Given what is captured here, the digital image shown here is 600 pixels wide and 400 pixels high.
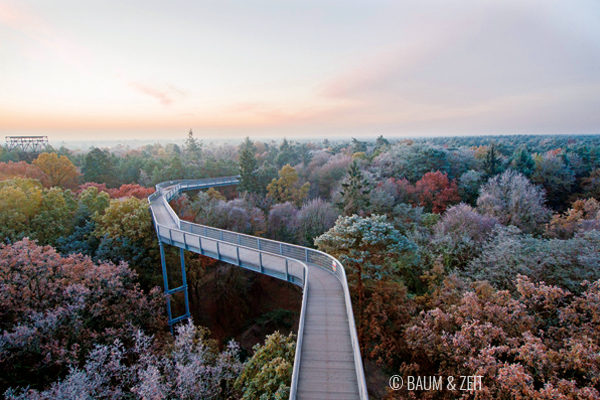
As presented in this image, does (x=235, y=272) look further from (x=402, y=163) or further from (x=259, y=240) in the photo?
(x=402, y=163)

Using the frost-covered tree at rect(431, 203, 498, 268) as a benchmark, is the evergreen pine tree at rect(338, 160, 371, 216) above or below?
above

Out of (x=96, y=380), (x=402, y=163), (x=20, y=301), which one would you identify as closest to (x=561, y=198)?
(x=402, y=163)

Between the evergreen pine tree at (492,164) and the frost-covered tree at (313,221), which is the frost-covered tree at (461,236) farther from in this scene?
the evergreen pine tree at (492,164)

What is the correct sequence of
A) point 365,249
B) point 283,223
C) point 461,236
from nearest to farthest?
point 365,249
point 461,236
point 283,223

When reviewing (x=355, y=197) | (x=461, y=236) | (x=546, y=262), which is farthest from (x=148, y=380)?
(x=355, y=197)

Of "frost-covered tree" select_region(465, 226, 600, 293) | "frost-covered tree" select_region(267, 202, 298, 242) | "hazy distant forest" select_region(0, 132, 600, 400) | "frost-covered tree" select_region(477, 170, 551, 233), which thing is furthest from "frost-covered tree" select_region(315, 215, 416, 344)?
"frost-covered tree" select_region(477, 170, 551, 233)

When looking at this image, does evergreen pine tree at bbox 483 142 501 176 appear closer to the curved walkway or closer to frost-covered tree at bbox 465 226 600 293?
frost-covered tree at bbox 465 226 600 293

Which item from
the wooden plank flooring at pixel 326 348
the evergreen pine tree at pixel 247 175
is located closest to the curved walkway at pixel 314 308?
the wooden plank flooring at pixel 326 348

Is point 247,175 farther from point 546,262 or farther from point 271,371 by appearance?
point 271,371
